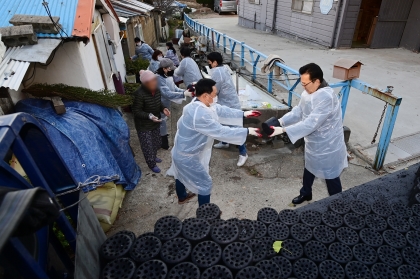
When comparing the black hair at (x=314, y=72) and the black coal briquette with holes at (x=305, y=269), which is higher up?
the black hair at (x=314, y=72)

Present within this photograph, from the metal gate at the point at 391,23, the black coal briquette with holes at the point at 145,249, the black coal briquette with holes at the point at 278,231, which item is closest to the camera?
the black coal briquette with holes at the point at 145,249

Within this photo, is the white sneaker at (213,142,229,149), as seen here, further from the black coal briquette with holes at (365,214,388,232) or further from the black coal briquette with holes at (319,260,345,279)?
the black coal briquette with holes at (319,260,345,279)

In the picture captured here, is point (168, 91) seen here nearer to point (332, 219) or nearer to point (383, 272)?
point (332, 219)

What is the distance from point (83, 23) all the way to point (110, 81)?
242 cm

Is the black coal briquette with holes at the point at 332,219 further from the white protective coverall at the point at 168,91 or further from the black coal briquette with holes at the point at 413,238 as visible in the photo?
the white protective coverall at the point at 168,91

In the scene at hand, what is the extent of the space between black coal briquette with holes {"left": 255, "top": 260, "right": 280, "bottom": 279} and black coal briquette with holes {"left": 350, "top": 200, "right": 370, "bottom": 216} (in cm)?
91

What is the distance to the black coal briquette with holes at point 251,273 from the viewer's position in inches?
63.6

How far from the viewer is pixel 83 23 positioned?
3.52m

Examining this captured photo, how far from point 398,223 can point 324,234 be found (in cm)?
60

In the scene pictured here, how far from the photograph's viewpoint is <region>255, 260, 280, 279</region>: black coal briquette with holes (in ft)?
5.45

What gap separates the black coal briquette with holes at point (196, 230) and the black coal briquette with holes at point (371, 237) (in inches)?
44.1

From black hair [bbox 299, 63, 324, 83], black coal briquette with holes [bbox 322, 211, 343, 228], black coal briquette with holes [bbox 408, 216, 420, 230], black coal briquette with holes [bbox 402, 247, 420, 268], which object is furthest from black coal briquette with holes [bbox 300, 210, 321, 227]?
black hair [bbox 299, 63, 324, 83]

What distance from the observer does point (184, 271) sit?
64.6 inches

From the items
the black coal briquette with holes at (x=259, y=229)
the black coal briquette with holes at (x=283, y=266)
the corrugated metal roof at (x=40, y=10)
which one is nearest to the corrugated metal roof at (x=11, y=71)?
the corrugated metal roof at (x=40, y=10)
